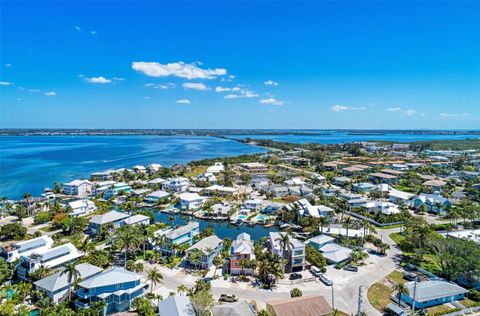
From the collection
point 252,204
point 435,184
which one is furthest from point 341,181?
point 252,204

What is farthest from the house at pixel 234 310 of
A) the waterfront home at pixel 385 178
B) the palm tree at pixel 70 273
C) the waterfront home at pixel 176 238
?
the waterfront home at pixel 385 178

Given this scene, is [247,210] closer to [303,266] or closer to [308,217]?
[308,217]

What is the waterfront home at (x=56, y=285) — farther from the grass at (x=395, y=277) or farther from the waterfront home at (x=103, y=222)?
the grass at (x=395, y=277)


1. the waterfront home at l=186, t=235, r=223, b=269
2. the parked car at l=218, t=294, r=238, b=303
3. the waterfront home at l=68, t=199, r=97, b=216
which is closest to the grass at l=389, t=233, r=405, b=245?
the waterfront home at l=186, t=235, r=223, b=269

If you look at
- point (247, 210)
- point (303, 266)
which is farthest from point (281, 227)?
point (303, 266)

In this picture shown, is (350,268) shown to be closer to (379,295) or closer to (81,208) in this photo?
(379,295)
